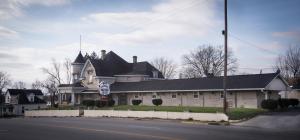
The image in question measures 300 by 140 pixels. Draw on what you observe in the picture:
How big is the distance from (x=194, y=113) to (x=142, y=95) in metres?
22.5

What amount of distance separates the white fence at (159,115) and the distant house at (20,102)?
49.4 meters

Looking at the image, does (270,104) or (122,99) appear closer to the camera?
(270,104)

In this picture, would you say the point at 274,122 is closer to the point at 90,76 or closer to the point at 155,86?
the point at 155,86

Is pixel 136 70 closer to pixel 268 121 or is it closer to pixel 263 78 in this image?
pixel 263 78

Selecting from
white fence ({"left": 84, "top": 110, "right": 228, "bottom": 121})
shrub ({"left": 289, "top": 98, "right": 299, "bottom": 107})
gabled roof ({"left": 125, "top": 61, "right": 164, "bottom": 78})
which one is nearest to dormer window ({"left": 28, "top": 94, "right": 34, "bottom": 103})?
gabled roof ({"left": 125, "top": 61, "right": 164, "bottom": 78})

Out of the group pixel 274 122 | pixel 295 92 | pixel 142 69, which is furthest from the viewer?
pixel 142 69

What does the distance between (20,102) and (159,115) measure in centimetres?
6245

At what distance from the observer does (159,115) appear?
35.4m

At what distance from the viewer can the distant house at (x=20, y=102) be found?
8738cm

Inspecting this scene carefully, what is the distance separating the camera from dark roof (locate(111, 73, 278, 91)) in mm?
40094

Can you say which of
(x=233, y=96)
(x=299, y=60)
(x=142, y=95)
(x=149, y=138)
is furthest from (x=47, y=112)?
(x=299, y=60)

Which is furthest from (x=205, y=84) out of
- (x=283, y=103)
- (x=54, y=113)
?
(x=54, y=113)

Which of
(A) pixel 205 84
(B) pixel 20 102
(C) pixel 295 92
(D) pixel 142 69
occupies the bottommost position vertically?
(B) pixel 20 102

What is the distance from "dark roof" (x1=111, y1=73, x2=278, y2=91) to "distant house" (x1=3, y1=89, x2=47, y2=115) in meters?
38.2
